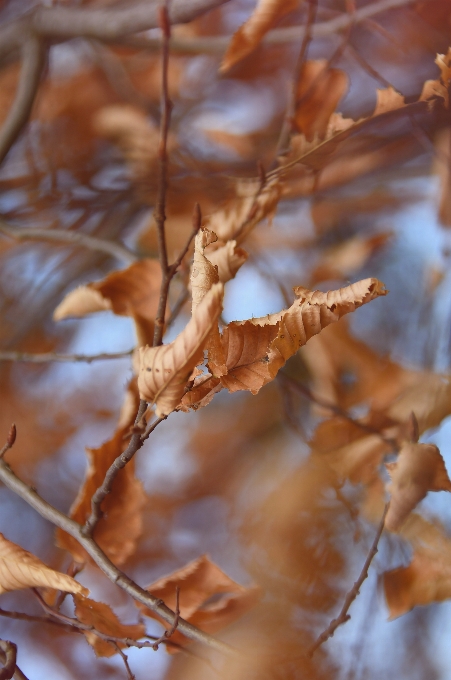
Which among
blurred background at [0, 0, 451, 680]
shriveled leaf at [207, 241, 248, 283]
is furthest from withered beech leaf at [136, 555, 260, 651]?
shriveled leaf at [207, 241, 248, 283]

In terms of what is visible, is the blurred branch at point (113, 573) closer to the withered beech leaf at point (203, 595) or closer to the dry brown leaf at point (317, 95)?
the withered beech leaf at point (203, 595)

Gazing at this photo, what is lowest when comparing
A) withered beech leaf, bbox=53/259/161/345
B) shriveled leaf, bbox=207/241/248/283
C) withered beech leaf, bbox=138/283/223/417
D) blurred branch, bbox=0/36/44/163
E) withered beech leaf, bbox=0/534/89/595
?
withered beech leaf, bbox=0/534/89/595

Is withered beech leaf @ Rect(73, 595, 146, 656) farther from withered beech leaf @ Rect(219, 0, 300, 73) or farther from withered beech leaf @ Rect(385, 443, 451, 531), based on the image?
withered beech leaf @ Rect(219, 0, 300, 73)

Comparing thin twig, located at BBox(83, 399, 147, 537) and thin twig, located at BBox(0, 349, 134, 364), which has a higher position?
thin twig, located at BBox(0, 349, 134, 364)

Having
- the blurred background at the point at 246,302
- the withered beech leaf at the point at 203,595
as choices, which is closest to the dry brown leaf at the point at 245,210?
the blurred background at the point at 246,302

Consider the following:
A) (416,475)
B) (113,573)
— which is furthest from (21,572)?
(416,475)

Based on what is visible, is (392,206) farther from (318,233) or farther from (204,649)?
(204,649)
